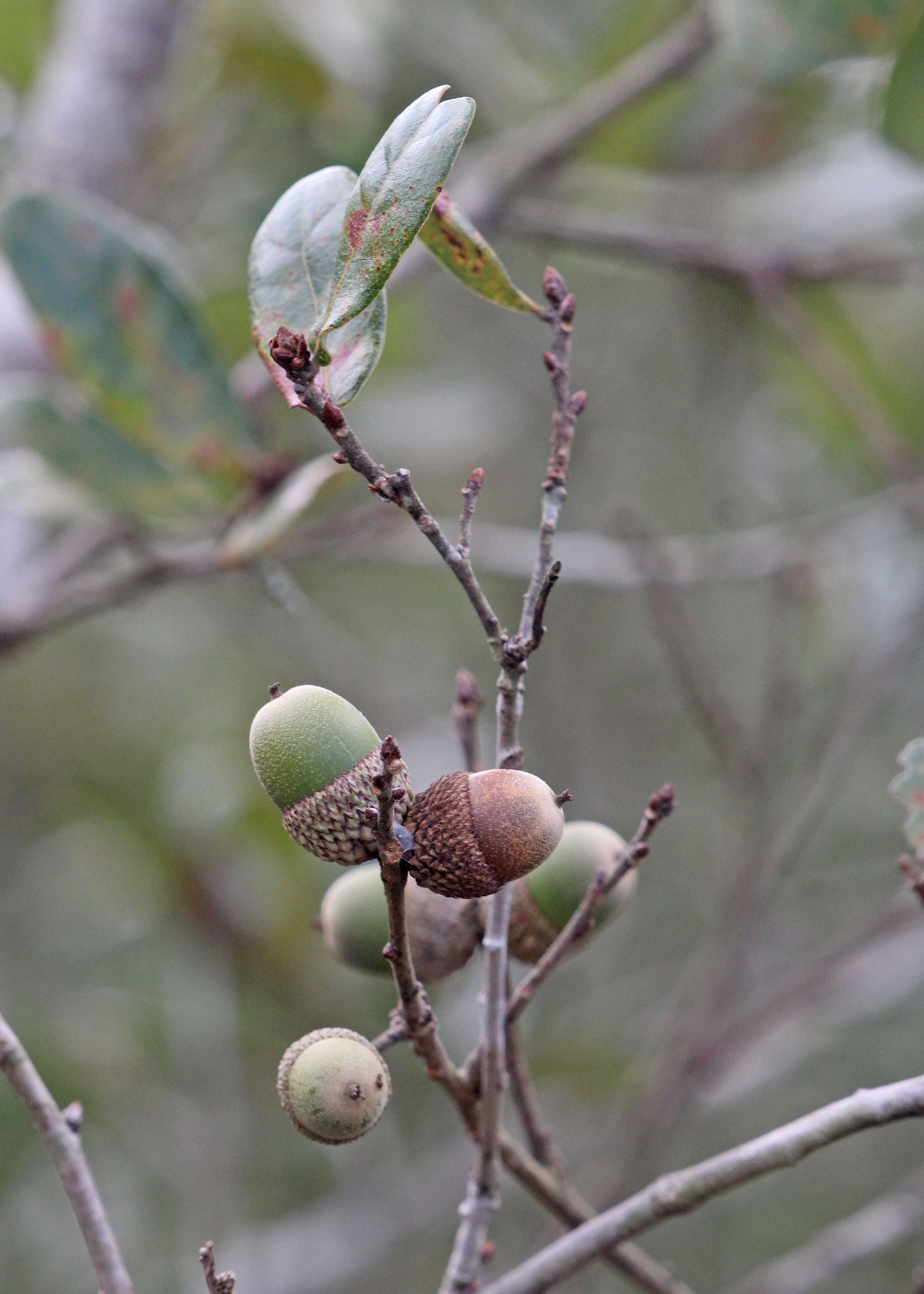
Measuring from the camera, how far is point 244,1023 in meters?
2.47

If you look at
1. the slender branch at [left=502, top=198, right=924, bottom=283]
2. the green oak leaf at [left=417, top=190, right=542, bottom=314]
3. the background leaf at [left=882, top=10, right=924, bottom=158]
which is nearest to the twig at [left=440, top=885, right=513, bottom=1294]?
the green oak leaf at [left=417, top=190, right=542, bottom=314]

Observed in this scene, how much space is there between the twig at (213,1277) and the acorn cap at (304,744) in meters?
0.22

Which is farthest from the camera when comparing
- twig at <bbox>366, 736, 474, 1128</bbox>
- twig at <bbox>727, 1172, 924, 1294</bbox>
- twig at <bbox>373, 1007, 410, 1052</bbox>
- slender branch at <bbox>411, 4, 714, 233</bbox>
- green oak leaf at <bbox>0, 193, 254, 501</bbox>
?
slender branch at <bbox>411, 4, 714, 233</bbox>

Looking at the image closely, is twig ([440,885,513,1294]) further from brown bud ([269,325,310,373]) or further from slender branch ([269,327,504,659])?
brown bud ([269,325,310,373])

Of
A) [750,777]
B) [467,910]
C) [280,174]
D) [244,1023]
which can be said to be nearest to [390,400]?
[280,174]

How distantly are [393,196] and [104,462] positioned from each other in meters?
0.83

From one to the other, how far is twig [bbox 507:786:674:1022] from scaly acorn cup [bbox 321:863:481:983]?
6cm

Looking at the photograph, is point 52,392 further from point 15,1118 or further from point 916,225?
point 15,1118

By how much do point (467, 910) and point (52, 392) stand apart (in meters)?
1.10

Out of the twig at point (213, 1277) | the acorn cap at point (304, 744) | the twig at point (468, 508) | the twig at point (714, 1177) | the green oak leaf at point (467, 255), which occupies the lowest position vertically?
the twig at point (714, 1177)

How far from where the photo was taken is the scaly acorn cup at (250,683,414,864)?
630 millimetres

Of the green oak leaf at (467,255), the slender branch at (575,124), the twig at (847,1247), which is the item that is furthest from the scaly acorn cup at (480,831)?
the slender branch at (575,124)

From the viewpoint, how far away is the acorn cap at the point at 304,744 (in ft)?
2.07

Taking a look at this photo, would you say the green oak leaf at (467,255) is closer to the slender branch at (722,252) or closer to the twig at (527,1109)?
the twig at (527,1109)
